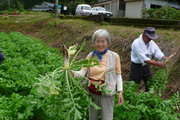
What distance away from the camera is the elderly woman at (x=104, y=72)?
9.52 feet

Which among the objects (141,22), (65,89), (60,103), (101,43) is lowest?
(60,103)

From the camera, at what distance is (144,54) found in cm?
450

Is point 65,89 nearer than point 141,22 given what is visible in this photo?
Yes

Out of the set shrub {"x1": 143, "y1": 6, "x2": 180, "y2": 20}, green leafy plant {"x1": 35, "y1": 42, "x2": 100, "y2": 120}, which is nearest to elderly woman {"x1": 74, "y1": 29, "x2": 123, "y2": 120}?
green leafy plant {"x1": 35, "y1": 42, "x2": 100, "y2": 120}

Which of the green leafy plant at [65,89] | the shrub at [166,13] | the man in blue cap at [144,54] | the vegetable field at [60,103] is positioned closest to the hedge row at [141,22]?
the shrub at [166,13]

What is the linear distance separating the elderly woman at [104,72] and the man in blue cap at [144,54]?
1582mm

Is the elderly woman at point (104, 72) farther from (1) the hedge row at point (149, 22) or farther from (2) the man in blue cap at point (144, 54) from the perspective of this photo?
(1) the hedge row at point (149, 22)

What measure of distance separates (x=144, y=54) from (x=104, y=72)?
73.1 inches

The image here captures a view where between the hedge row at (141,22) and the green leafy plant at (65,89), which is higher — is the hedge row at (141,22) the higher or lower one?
the higher one

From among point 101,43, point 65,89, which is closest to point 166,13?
point 101,43

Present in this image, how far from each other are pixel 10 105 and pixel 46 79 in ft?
4.61

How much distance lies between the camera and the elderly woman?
9.52 feet

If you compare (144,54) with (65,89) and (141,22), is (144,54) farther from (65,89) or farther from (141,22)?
(141,22)

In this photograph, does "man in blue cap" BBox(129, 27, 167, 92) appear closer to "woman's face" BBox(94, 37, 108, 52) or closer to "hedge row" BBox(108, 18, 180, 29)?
"woman's face" BBox(94, 37, 108, 52)
